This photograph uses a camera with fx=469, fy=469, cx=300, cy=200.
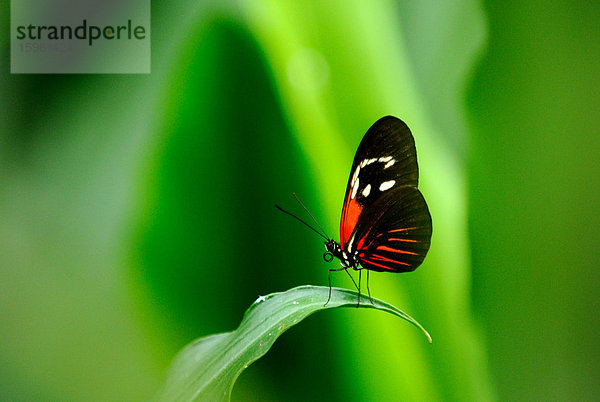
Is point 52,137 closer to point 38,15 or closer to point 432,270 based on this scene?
point 38,15

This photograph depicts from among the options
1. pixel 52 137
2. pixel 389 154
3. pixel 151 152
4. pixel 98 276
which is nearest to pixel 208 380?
pixel 389 154

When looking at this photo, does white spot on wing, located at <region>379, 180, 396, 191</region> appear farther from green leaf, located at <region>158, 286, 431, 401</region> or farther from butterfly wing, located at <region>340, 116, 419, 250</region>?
green leaf, located at <region>158, 286, 431, 401</region>

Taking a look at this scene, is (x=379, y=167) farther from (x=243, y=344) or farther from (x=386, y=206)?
(x=243, y=344)

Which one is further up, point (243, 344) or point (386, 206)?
point (386, 206)

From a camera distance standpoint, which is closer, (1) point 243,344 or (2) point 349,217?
(1) point 243,344

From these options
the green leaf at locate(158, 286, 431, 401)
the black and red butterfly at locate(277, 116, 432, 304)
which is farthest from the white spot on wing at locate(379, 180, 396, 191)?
the green leaf at locate(158, 286, 431, 401)

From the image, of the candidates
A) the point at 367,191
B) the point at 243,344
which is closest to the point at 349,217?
the point at 367,191
